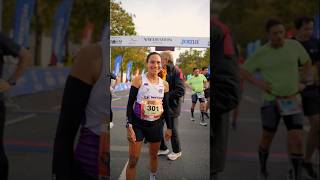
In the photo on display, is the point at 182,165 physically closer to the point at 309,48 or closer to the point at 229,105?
the point at 229,105

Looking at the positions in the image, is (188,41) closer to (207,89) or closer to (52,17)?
(207,89)

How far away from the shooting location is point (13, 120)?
6.93 feet

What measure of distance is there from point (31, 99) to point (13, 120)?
0.16 meters

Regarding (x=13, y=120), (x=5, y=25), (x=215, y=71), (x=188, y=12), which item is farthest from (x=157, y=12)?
(x=13, y=120)

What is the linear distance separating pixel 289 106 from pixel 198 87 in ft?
1.56

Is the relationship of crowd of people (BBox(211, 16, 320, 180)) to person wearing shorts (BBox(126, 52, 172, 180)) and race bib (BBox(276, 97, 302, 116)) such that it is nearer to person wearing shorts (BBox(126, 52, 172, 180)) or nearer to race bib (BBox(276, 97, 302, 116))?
race bib (BBox(276, 97, 302, 116))

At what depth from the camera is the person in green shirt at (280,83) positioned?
1.94 meters

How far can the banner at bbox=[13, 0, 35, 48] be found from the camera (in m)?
2.06

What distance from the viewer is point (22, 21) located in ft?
6.77

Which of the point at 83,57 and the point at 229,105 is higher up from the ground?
the point at 83,57

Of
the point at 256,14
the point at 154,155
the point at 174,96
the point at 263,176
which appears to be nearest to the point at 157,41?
the point at 174,96

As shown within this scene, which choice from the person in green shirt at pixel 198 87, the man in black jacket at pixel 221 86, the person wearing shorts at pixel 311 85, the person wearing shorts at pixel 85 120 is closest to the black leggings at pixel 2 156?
the person wearing shorts at pixel 85 120

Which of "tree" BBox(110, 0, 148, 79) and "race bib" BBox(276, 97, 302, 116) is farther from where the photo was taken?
"tree" BBox(110, 0, 148, 79)

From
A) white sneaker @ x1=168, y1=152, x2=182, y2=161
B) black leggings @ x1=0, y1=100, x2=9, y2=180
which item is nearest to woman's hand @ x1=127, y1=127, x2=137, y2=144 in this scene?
white sneaker @ x1=168, y1=152, x2=182, y2=161
